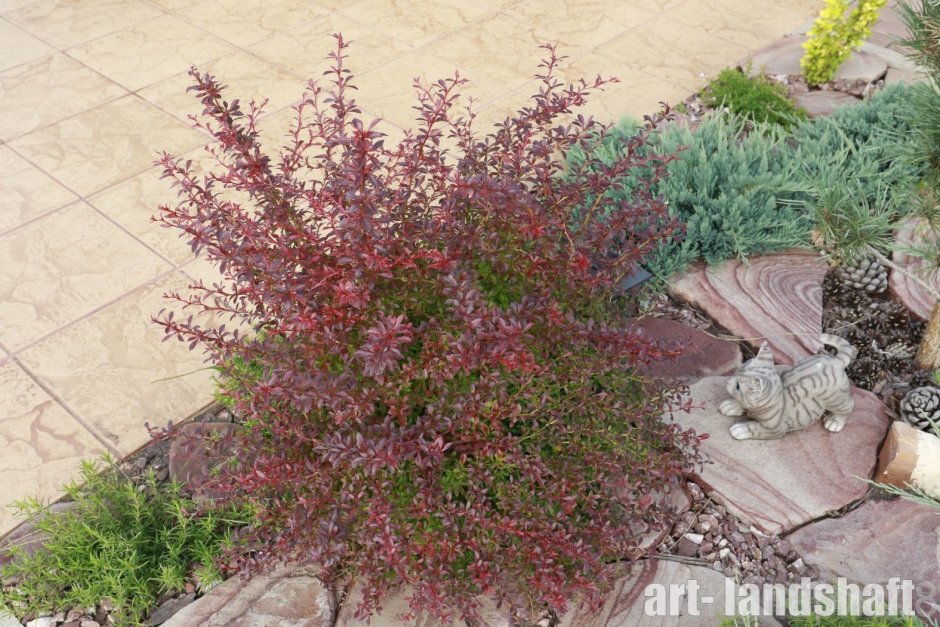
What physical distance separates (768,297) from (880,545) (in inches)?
46.8

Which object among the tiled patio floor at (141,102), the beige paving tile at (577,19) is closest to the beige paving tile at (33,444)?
the tiled patio floor at (141,102)

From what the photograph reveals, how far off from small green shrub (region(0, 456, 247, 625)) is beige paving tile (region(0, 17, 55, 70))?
3779mm

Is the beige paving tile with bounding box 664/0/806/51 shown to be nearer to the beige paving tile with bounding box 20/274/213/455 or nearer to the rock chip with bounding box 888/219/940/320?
the rock chip with bounding box 888/219/940/320

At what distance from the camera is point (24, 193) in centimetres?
436

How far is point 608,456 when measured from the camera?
249 cm

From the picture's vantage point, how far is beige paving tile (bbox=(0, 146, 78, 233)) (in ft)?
13.9

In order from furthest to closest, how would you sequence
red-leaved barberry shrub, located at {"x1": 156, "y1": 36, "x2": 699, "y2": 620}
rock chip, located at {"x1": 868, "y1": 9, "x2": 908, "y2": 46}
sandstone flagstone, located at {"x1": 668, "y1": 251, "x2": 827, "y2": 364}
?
rock chip, located at {"x1": 868, "y1": 9, "x2": 908, "y2": 46} → sandstone flagstone, located at {"x1": 668, "y1": 251, "x2": 827, "y2": 364} → red-leaved barberry shrub, located at {"x1": 156, "y1": 36, "x2": 699, "y2": 620}

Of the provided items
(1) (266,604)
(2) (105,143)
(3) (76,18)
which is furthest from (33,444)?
(3) (76,18)

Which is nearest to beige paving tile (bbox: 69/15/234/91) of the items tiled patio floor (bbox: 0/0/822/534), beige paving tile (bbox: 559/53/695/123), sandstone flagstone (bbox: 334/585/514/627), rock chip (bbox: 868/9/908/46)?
tiled patio floor (bbox: 0/0/822/534)

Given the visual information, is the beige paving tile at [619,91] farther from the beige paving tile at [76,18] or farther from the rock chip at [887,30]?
the beige paving tile at [76,18]

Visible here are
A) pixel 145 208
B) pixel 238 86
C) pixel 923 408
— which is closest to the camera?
pixel 923 408

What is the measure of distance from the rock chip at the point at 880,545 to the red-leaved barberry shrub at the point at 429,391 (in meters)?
0.57

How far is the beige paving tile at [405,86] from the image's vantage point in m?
4.98

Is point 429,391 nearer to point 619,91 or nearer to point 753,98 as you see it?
point 753,98
